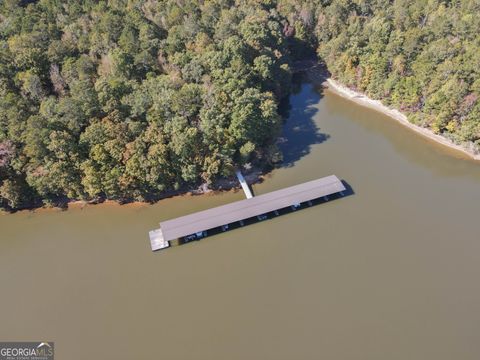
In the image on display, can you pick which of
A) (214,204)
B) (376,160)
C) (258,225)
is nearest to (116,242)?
(214,204)

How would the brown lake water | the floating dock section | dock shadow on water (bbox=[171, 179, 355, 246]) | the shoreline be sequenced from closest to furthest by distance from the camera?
1. the brown lake water
2. the floating dock section
3. dock shadow on water (bbox=[171, 179, 355, 246])
4. the shoreline

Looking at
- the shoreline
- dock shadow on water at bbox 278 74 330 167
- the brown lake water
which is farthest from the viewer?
dock shadow on water at bbox 278 74 330 167

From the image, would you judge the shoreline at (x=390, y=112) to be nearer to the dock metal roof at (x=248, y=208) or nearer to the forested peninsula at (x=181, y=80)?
the forested peninsula at (x=181, y=80)

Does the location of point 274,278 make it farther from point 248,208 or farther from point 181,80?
point 181,80

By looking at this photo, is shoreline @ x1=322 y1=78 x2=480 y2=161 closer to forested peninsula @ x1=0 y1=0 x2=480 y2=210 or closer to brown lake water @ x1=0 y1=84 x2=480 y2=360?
forested peninsula @ x1=0 y1=0 x2=480 y2=210

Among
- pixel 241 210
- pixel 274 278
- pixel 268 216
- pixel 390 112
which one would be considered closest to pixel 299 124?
pixel 390 112

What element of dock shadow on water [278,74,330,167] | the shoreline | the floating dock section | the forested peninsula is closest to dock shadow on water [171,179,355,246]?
the floating dock section

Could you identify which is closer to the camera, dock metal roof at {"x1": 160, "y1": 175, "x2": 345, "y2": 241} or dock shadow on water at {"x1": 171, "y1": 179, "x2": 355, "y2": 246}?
dock metal roof at {"x1": 160, "y1": 175, "x2": 345, "y2": 241}
